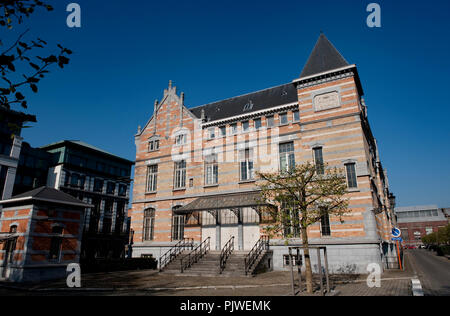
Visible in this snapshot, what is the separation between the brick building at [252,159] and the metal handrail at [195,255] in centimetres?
41

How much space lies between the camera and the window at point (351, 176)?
61.4 feet

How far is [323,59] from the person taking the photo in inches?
880

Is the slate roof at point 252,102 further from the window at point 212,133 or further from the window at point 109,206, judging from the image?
the window at point 109,206

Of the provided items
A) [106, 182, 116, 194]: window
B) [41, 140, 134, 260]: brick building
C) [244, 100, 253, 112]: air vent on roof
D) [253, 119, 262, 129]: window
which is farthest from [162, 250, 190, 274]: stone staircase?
[106, 182, 116, 194]: window

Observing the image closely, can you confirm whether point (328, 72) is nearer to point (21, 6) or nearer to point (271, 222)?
point (271, 222)

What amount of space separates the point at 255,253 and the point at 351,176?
26.3 feet

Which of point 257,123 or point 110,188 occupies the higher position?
point 110,188

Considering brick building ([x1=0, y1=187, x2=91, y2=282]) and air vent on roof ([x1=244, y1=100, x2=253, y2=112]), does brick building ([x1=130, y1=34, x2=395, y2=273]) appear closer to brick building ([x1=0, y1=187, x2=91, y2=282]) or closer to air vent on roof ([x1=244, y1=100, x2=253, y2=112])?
air vent on roof ([x1=244, y1=100, x2=253, y2=112])

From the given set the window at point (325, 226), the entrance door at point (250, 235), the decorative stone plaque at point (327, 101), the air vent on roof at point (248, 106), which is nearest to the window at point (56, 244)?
the entrance door at point (250, 235)

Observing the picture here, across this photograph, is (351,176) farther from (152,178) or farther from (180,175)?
(152,178)

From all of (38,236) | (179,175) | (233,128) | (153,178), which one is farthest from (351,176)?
(38,236)

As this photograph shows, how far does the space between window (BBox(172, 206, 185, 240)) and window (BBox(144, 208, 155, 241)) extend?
7.66ft

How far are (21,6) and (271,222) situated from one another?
1776cm
